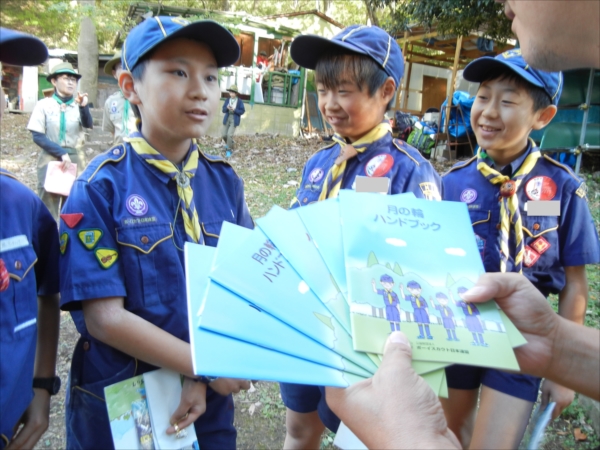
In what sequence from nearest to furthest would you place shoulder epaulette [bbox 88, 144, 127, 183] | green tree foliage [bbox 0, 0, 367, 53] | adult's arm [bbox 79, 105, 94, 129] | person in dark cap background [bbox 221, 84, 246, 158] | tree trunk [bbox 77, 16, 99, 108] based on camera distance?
shoulder epaulette [bbox 88, 144, 127, 183] < adult's arm [bbox 79, 105, 94, 129] < green tree foliage [bbox 0, 0, 367, 53] < person in dark cap background [bbox 221, 84, 246, 158] < tree trunk [bbox 77, 16, 99, 108]

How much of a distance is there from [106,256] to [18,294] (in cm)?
29

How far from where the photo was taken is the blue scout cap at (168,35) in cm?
154

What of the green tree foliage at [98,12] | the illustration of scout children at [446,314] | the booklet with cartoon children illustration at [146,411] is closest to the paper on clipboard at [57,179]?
the booklet with cartoon children illustration at [146,411]

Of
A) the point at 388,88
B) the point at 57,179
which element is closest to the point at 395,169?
the point at 388,88

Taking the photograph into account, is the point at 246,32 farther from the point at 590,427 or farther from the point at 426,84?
the point at 590,427

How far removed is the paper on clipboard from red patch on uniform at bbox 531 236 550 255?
4780mm

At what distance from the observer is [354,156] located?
1999 mm

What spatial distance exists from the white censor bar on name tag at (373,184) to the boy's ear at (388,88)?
449 mm

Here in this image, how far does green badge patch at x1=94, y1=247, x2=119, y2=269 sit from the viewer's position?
1425mm

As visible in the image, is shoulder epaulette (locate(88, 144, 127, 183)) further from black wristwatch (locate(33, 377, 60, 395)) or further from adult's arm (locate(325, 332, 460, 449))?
adult's arm (locate(325, 332, 460, 449))

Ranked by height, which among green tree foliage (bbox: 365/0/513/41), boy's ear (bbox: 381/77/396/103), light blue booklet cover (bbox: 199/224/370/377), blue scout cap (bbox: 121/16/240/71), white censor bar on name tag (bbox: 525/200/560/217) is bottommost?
light blue booklet cover (bbox: 199/224/370/377)

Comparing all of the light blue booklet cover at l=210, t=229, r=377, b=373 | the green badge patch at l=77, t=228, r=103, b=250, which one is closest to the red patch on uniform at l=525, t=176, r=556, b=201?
the light blue booklet cover at l=210, t=229, r=377, b=373

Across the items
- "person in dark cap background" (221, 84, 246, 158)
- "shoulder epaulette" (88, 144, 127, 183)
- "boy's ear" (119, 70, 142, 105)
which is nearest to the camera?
"shoulder epaulette" (88, 144, 127, 183)

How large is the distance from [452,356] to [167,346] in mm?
914
